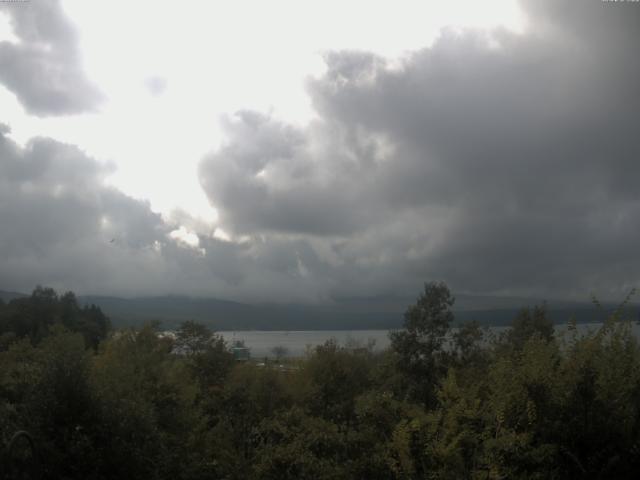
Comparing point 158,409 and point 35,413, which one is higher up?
point 35,413

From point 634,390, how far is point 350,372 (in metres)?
28.3

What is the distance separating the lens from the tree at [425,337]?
113 ft

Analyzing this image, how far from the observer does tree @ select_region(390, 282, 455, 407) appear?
3441 centimetres

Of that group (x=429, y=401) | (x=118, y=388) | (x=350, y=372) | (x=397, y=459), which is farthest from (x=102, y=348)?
(x=397, y=459)

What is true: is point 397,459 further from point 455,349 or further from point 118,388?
point 455,349

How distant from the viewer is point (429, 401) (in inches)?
1307

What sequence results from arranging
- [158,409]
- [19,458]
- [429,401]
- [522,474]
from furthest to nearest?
[429,401] < [158,409] < [19,458] < [522,474]

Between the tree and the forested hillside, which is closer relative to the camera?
the forested hillside

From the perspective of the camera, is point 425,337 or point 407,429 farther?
point 425,337

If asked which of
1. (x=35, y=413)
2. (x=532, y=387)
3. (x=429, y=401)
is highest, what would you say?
(x=532, y=387)

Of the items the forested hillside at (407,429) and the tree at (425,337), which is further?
the tree at (425,337)

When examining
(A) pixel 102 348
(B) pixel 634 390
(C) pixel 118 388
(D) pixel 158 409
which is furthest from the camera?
(A) pixel 102 348

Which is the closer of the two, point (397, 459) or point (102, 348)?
point (397, 459)

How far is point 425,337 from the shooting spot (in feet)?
114
